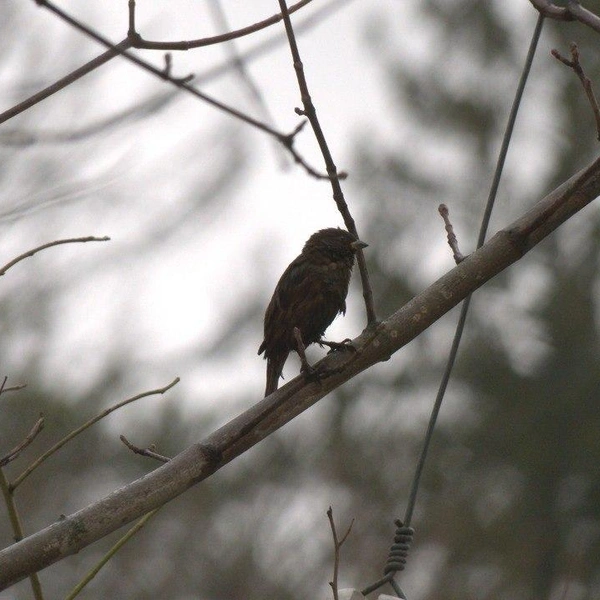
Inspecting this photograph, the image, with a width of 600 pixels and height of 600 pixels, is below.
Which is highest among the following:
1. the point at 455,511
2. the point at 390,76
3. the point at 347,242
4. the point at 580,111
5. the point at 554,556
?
the point at 390,76

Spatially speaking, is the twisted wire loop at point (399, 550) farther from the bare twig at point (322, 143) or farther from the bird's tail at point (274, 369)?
the bird's tail at point (274, 369)

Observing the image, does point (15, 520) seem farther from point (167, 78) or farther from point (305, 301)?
point (305, 301)

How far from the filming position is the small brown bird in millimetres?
3637

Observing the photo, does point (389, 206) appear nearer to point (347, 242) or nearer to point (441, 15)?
point (441, 15)

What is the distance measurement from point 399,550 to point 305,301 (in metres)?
1.32

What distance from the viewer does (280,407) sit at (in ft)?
7.61

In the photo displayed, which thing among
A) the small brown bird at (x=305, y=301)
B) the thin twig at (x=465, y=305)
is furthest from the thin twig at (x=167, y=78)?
the small brown bird at (x=305, y=301)

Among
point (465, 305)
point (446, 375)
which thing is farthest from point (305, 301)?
point (446, 375)

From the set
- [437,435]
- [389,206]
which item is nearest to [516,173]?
[389,206]

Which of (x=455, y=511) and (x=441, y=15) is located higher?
(x=441, y=15)

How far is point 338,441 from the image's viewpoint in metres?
15.4

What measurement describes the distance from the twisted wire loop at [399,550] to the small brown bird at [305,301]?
3.82 ft

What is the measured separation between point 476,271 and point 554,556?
11839 millimetres

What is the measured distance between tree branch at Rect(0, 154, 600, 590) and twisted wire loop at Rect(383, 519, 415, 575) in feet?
1.42
